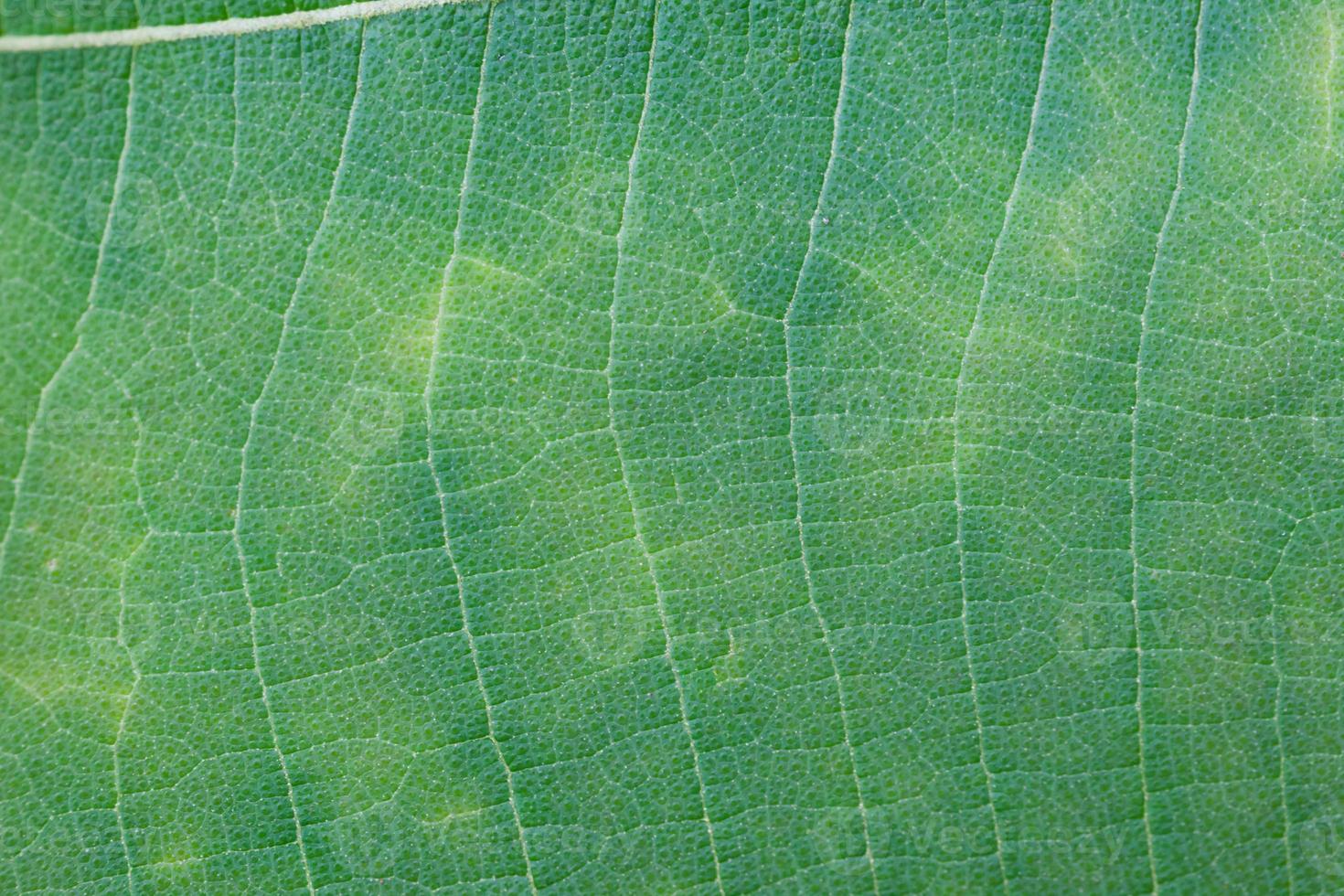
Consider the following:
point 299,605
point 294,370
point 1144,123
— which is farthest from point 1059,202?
point 299,605

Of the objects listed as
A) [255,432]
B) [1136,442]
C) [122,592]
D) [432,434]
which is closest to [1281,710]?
[1136,442]

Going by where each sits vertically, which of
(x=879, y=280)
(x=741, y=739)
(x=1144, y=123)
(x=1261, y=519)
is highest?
(x=1144, y=123)

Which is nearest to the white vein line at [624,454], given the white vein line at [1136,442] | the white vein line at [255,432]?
the white vein line at [255,432]

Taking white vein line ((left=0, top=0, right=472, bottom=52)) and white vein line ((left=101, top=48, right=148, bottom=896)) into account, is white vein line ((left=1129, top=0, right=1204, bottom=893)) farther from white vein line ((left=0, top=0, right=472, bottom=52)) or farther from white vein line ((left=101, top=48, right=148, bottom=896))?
white vein line ((left=101, top=48, right=148, bottom=896))

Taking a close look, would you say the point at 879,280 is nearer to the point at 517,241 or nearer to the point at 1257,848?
the point at 517,241

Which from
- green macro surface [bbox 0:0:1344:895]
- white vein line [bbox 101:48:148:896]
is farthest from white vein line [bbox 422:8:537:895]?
white vein line [bbox 101:48:148:896]

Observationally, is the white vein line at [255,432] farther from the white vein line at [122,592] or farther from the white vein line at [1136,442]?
the white vein line at [1136,442]

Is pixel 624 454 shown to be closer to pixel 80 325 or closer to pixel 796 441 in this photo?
pixel 796 441
